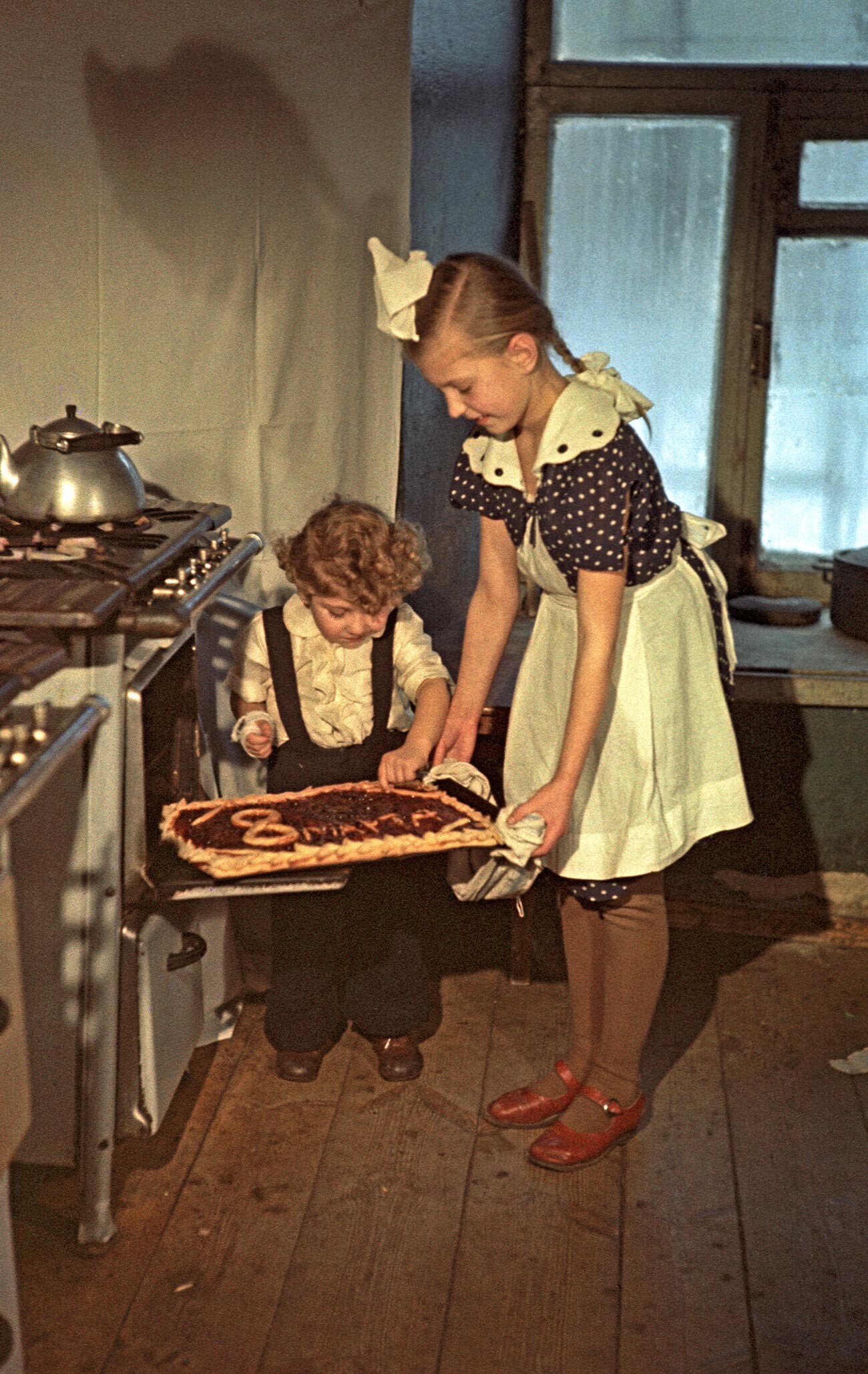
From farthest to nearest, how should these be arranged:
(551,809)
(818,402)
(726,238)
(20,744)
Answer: (818,402), (726,238), (551,809), (20,744)

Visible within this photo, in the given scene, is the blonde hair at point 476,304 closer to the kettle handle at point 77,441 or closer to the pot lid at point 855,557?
the kettle handle at point 77,441

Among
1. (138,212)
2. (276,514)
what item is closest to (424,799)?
(276,514)

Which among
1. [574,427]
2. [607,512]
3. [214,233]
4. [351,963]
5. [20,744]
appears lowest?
[351,963]

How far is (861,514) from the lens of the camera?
4.34 m

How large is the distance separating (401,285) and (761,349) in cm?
232

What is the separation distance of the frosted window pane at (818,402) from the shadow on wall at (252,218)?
1.41m

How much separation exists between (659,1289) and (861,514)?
2.72 metres

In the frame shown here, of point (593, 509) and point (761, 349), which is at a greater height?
point (761, 349)

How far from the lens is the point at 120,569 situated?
2.15m

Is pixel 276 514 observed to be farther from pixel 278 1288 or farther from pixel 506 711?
pixel 278 1288

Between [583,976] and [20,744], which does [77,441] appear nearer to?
[20,744]

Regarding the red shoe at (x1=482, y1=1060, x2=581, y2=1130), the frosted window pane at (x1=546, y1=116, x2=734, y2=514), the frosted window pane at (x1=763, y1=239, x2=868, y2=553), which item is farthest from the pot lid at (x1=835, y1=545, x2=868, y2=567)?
the red shoe at (x1=482, y1=1060, x2=581, y2=1130)

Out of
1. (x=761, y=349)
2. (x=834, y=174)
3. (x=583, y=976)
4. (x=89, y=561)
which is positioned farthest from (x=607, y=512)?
(x=834, y=174)

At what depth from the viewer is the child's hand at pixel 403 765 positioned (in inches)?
102
